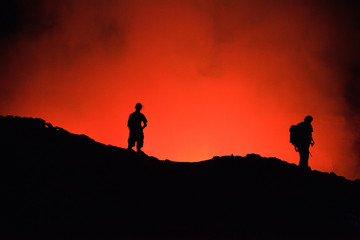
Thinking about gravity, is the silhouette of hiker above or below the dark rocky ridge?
above

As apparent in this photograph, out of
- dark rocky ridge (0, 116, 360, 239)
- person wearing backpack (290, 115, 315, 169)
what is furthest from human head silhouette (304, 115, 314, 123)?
dark rocky ridge (0, 116, 360, 239)

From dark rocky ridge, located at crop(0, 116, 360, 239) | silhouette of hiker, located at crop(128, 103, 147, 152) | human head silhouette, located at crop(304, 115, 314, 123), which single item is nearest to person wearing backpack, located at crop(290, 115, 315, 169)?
human head silhouette, located at crop(304, 115, 314, 123)

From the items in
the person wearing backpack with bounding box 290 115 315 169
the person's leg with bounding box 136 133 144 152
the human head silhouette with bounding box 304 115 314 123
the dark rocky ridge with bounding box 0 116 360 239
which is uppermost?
the human head silhouette with bounding box 304 115 314 123

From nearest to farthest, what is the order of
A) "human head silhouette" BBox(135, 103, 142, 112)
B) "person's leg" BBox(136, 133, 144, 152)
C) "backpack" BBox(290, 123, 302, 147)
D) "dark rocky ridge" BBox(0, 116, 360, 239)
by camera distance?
"dark rocky ridge" BBox(0, 116, 360, 239) < "human head silhouette" BBox(135, 103, 142, 112) < "person's leg" BBox(136, 133, 144, 152) < "backpack" BBox(290, 123, 302, 147)

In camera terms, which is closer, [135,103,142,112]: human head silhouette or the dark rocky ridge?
the dark rocky ridge

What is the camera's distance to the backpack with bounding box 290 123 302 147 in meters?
12.2

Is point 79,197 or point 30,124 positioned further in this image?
point 30,124

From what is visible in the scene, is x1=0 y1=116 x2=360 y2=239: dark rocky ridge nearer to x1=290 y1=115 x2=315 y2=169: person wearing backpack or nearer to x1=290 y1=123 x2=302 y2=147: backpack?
x1=290 y1=115 x2=315 y2=169: person wearing backpack

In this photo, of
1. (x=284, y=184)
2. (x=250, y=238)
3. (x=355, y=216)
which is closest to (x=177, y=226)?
(x=250, y=238)

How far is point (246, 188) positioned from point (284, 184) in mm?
1663

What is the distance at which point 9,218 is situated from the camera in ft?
23.8

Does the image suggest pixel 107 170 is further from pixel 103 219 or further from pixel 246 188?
pixel 246 188

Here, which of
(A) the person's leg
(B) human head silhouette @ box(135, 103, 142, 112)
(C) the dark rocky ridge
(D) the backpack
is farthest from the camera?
(D) the backpack

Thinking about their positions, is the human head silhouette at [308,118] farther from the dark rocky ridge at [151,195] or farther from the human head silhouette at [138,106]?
the human head silhouette at [138,106]
